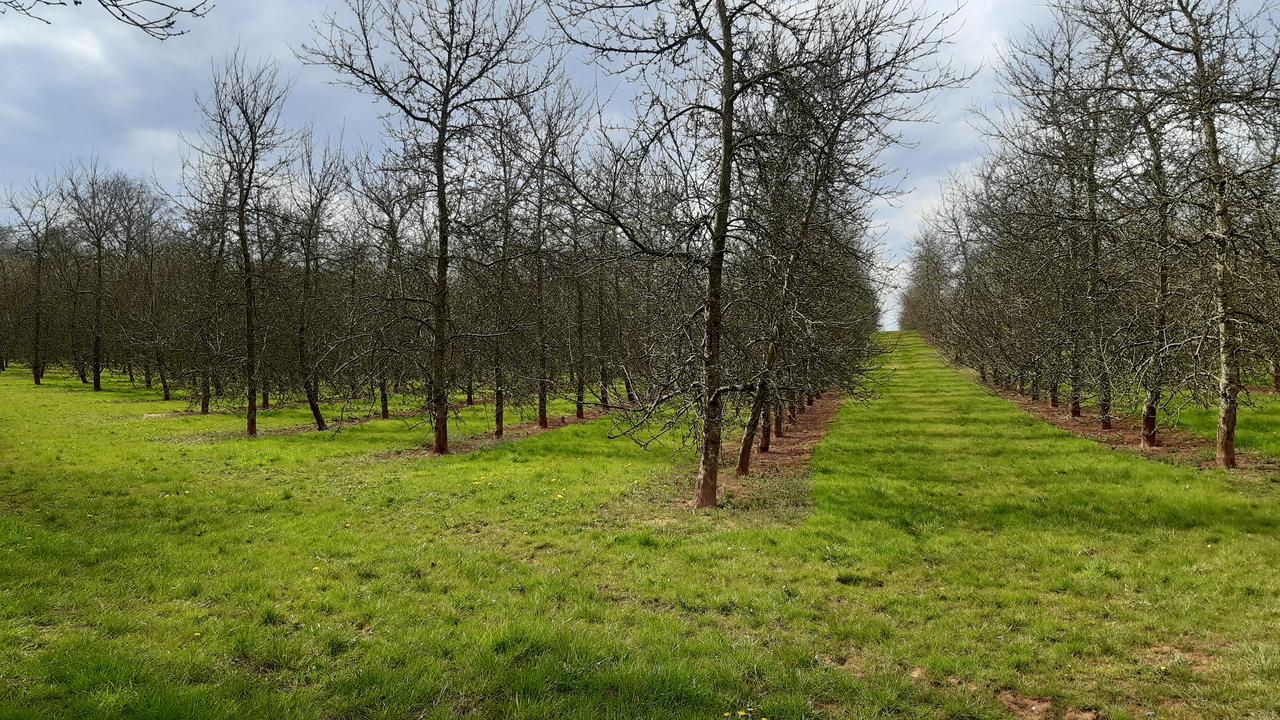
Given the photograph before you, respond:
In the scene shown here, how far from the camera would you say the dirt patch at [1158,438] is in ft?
37.1

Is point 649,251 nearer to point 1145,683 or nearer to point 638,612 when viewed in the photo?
point 638,612

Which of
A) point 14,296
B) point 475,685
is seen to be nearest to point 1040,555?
point 475,685

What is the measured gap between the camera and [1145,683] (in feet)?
14.2

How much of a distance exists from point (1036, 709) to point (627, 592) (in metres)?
3.53

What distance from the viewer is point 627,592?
6160 mm

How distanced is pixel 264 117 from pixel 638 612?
20.2 m

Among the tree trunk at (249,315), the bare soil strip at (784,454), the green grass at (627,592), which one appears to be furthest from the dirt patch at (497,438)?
the tree trunk at (249,315)

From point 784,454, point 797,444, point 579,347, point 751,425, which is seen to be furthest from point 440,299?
point 797,444

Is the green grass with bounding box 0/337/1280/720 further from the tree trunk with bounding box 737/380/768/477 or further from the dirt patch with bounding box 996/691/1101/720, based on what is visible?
the tree trunk with bounding box 737/380/768/477

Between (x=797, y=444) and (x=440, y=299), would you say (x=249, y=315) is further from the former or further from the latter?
(x=797, y=444)

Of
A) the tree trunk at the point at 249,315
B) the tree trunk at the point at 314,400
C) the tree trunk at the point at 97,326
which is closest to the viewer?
the tree trunk at the point at 249,315

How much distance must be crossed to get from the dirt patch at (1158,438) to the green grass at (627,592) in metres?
1.41

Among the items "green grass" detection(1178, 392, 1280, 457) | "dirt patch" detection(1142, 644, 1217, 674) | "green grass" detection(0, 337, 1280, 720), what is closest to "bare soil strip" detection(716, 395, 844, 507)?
"green grass" detection(0, 337, 1280, 720)

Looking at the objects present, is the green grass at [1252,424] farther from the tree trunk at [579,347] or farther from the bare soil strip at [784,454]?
the tree trunk at [579,347]
